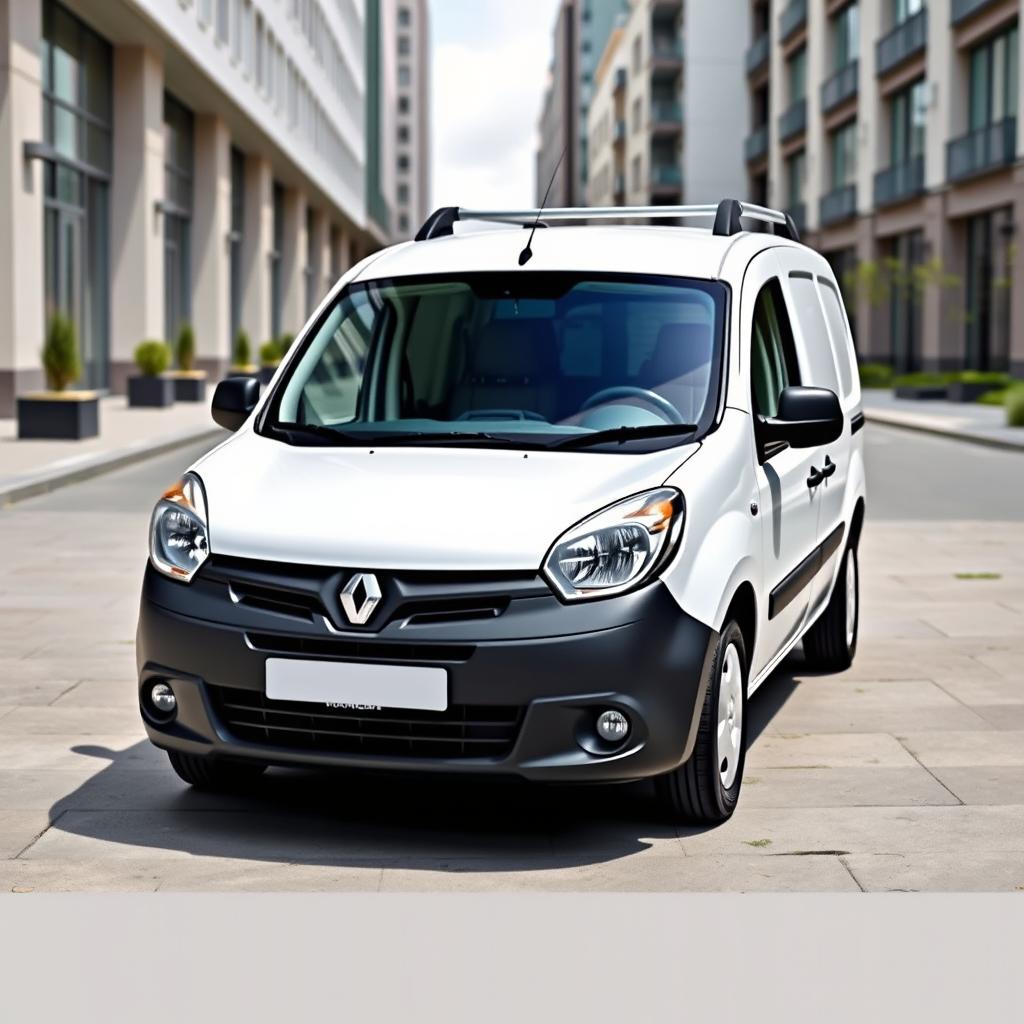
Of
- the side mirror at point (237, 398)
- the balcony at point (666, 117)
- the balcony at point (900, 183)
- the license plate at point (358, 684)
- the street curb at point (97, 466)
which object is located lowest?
the street curb at point (97, 466)

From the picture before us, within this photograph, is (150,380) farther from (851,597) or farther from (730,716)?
(730,716)

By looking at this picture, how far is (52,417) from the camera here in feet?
71.2

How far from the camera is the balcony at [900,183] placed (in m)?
46.2

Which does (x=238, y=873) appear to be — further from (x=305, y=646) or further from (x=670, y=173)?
(x=670, y=173)

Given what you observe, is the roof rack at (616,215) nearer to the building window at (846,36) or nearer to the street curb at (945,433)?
the street curb at (945,433)

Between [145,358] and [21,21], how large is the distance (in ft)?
23.7

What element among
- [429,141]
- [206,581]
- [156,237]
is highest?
[429,141]

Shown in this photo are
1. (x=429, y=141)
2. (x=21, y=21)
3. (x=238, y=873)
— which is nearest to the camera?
(x=238, y=873)

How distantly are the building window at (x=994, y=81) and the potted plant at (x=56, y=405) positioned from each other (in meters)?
24.8

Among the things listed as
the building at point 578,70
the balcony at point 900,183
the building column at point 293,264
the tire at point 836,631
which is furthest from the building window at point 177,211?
the building at point 578,70

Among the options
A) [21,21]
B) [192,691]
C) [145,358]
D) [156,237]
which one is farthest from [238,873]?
[156,237]

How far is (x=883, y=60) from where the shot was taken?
49250 mm

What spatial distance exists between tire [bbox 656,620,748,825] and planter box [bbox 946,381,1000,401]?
3390 cm

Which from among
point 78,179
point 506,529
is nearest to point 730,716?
point 506,529
